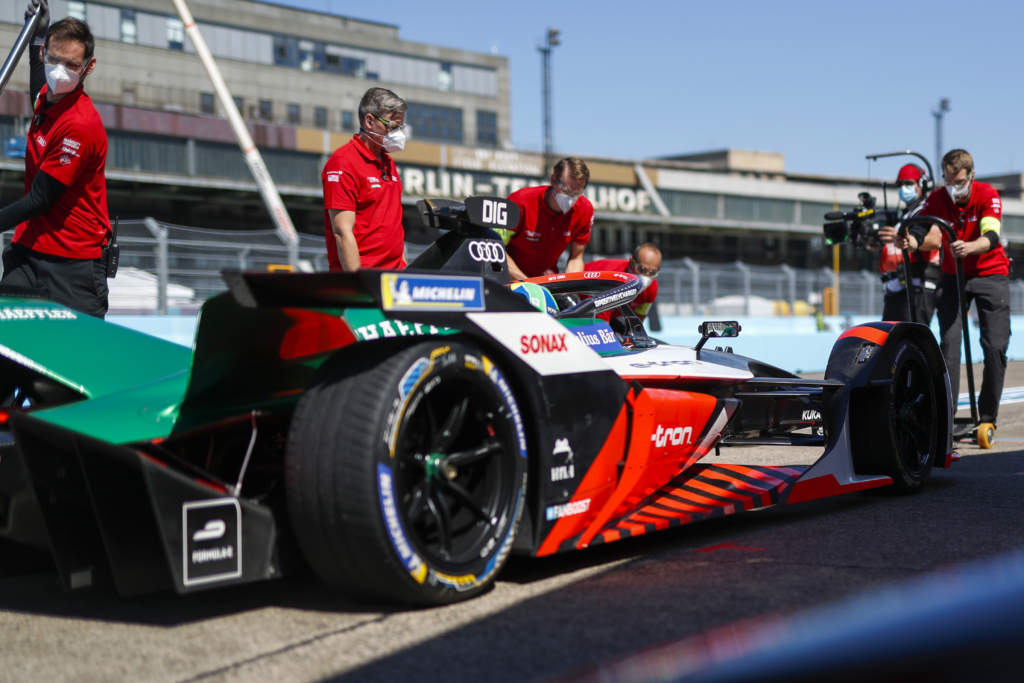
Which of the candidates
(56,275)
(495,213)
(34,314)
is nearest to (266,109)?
(56,275)

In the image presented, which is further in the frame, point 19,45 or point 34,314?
point 19,45

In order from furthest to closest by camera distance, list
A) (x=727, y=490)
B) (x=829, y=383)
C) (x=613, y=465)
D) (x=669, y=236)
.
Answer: (x=669, y=236), (x=829, y=383), (x=727, y=490), (x=613, y=465)

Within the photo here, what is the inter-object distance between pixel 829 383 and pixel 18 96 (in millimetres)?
39162

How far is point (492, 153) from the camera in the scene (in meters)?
55.9

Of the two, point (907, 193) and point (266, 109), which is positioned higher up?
point (266, 109)

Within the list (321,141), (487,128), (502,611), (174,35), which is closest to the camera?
(502,611)

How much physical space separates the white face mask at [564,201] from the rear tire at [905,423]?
2.12 m

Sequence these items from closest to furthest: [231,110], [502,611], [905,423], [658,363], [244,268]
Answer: [502,611]
[658,363]
[905,423]
[244,268]
[231,110]

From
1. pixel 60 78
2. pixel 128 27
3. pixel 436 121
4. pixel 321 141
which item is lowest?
pixel 60 78

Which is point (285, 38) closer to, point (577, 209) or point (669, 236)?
point (669, 236)

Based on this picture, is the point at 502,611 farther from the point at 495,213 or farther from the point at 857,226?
the point at 857,226

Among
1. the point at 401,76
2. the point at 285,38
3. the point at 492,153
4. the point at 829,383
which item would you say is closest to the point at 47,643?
the point at 829,383

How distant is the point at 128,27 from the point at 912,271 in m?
49.7

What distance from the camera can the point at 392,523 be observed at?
2.84m
